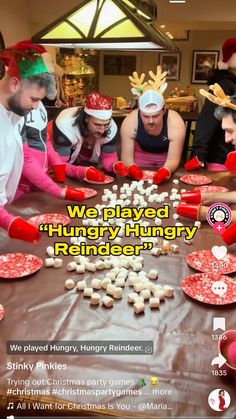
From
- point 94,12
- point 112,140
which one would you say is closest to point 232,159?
point 112,140

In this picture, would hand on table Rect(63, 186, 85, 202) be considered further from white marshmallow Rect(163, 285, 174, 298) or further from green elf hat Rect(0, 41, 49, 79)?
white marshmallow Rect(163, 285, 174, 298)

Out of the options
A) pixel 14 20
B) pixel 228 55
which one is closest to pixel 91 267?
pixel 228 55

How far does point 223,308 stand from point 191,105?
455cm

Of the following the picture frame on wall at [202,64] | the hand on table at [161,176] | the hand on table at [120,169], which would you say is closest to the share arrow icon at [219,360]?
the hand on table at [161,176]

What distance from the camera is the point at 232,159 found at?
1375mm

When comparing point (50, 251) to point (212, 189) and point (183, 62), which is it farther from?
point (183, 62)

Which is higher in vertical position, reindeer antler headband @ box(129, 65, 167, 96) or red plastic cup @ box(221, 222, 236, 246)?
reindeer antler headband @ box(129, 65, 167, 96)

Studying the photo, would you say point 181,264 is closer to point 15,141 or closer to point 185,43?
point 15,141

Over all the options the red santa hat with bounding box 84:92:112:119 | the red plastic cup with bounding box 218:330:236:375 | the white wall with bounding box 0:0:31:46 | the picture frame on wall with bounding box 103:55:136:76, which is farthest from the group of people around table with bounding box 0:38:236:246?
the picture frame on wall with bounding box 103:55:136:76

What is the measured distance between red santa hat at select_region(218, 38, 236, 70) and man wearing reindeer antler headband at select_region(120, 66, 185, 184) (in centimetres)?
26

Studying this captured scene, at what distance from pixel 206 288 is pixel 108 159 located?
993mm

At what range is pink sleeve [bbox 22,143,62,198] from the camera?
1.28 metres

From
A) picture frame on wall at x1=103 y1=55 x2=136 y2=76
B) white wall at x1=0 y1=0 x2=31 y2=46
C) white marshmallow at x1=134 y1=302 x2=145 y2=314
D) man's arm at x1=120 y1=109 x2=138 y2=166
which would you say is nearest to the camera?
white marshmallow at x1=134 y1=302 x2=145 y2=314

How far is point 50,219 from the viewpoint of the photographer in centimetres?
112
